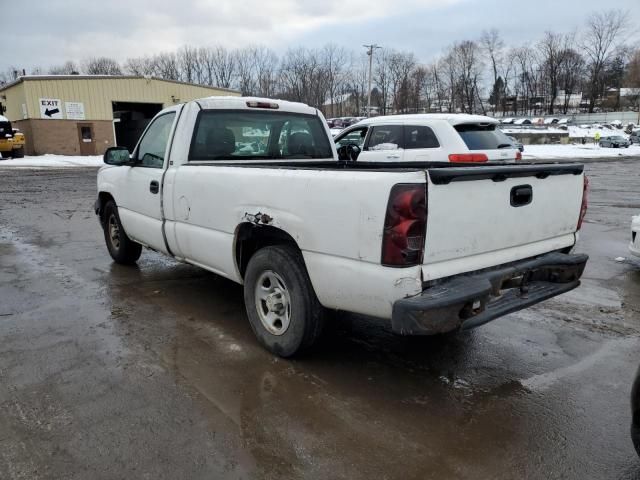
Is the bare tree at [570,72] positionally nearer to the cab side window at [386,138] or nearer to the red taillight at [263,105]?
the cab side window at [386,138]

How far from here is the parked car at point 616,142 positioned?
136 ft

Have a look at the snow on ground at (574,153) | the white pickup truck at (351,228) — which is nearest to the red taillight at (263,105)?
the white pickup truck at (351,228)

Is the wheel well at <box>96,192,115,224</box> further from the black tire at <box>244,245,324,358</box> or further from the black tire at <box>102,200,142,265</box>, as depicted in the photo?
the black tire at <box>244,245,324,358</box>

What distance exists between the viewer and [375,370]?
3.64 meters

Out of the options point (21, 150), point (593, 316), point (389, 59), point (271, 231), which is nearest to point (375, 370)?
point (271, 231)

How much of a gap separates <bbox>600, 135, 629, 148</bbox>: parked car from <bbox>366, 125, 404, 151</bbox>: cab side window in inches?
1558

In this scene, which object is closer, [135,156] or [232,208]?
[232,208]

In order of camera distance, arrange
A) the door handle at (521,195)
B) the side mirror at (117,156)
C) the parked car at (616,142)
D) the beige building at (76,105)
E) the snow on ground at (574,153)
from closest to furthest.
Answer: the door handle at (521,195), the side mirror at (117,156), the beige building at (76,105), the snow on ground at (574,153), the parked car at (616,142)

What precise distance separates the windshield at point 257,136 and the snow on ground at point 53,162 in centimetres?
2379

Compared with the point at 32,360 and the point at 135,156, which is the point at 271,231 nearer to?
the point at 32,360

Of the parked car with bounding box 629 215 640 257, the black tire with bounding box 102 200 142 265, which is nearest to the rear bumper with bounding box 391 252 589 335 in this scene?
the parked car with bounding box 629 215 640 257

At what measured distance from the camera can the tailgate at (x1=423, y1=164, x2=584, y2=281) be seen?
2869 millimetres

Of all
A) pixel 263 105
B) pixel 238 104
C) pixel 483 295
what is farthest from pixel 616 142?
pixel 483 295

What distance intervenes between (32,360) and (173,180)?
188 cm
